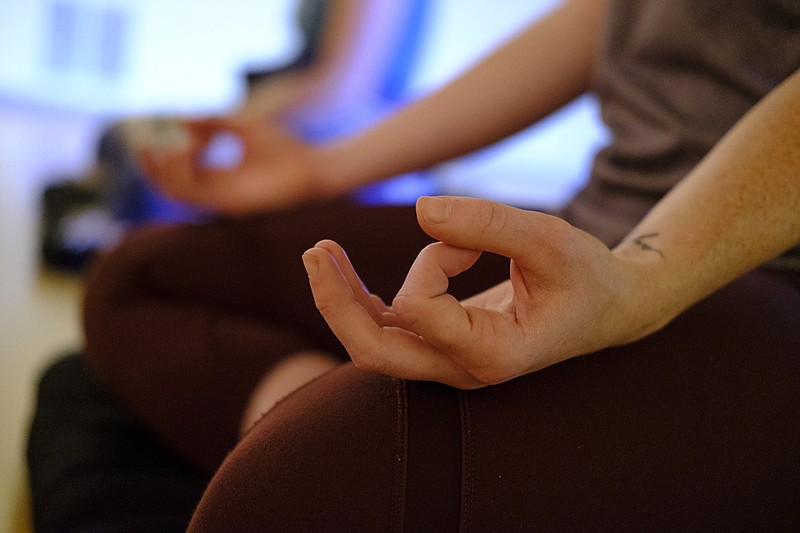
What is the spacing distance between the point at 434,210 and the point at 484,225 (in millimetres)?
27

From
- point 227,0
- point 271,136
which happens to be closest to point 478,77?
point 271,136

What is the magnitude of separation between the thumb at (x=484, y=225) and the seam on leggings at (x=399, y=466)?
0.11m

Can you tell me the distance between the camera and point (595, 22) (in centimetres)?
89

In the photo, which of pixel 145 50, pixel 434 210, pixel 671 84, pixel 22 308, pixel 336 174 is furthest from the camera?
pixel 145 50

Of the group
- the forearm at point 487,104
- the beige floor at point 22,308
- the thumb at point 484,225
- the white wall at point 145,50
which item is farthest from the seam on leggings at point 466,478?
the white wall at point 145,50

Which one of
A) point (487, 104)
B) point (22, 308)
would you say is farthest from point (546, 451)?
point (22, 308)

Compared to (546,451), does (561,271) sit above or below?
above

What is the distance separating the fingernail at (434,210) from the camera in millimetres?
375

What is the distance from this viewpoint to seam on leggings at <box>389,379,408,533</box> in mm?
418

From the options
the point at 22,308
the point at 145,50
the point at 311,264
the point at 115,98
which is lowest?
the point at 115,98

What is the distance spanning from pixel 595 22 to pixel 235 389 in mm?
568

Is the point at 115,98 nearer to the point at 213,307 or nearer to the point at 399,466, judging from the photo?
the point at 213,307

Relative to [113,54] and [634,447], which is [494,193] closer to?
[634,447]

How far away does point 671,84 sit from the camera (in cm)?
71
